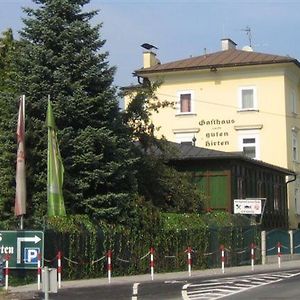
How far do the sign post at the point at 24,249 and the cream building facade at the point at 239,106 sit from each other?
29.6 metres

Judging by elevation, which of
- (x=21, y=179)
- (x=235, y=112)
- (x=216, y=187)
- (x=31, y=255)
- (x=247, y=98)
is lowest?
(x=31, y=255)

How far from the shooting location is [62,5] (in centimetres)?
2858

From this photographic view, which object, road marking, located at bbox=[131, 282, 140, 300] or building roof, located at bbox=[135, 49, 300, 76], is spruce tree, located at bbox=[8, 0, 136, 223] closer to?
road marking, located at bbox=[131, 282, 140, 300]

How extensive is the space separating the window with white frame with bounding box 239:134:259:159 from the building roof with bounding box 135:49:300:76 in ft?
16.9

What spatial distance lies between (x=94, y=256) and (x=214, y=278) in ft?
14.1

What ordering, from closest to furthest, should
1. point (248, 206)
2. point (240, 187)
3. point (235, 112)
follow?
point (248, 206) < point (240, 187) < point (235, 112)

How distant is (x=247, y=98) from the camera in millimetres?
53656

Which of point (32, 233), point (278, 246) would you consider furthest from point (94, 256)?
point (278, 246)

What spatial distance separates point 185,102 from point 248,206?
2035 centimetres

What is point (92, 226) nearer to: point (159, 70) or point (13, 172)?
point (13, 172)

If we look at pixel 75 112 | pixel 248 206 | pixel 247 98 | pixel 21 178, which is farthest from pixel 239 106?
pixel 21 178

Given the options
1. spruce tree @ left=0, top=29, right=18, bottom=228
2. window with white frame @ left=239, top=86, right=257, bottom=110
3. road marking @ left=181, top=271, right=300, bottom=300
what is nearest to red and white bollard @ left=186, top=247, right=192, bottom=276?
road marking @ left=181, top=271, right=300, bottom=300

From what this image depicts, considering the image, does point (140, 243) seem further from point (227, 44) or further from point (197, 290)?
point (227, 44)

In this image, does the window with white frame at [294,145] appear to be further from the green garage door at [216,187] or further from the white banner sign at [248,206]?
the white banner sign at [248,206]
